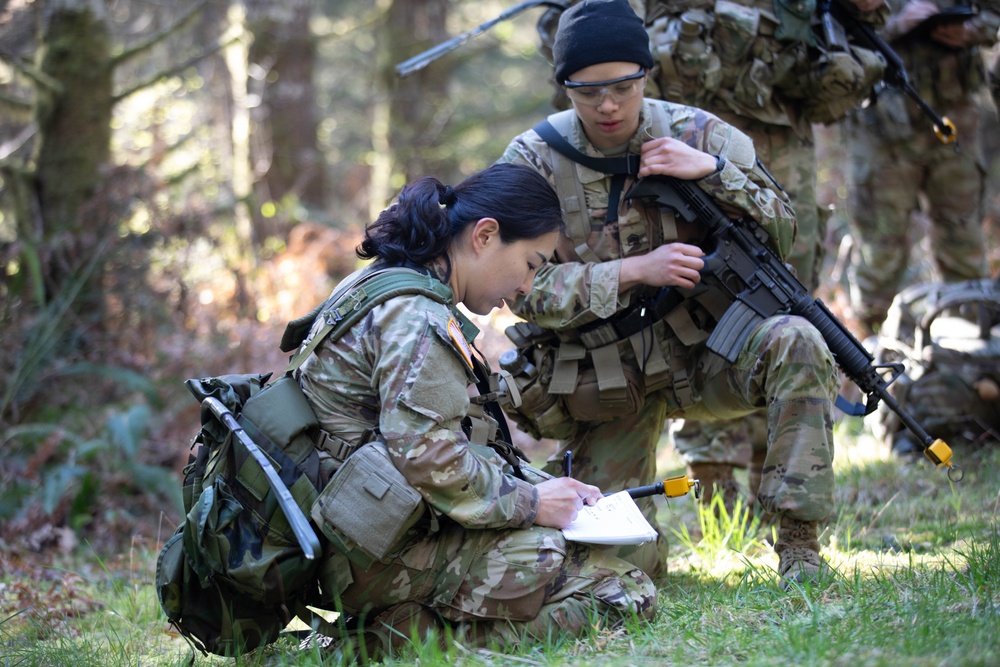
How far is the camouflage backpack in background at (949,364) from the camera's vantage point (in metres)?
4.98

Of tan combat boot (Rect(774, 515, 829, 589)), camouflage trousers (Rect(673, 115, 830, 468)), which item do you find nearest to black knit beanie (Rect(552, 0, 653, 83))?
camouflage trousers (Rect(673, 115, 830, 468))

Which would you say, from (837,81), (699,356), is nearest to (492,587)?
(699,356)

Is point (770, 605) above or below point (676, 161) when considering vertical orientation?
below

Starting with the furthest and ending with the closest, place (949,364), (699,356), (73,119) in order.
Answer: (73,119) < (949,364) < (699,356)

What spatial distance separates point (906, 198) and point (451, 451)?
4.59 m

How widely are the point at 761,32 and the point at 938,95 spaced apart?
2140mm

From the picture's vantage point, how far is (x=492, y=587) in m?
2.90

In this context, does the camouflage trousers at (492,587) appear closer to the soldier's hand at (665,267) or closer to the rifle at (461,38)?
the soldier's hand at (665,267)

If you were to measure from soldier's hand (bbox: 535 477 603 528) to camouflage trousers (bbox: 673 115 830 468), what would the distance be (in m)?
1.65

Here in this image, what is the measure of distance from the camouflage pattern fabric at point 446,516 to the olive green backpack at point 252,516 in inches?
3.2

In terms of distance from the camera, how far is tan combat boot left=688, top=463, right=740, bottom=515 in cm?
456

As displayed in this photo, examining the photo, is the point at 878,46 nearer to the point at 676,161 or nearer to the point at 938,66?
the point at 938,66

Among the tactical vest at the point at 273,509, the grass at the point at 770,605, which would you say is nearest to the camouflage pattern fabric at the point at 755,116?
the grass at the point at 770,605

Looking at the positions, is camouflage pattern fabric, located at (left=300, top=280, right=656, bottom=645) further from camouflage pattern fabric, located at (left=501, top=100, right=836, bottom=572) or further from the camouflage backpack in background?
the camouflage backpack in background
